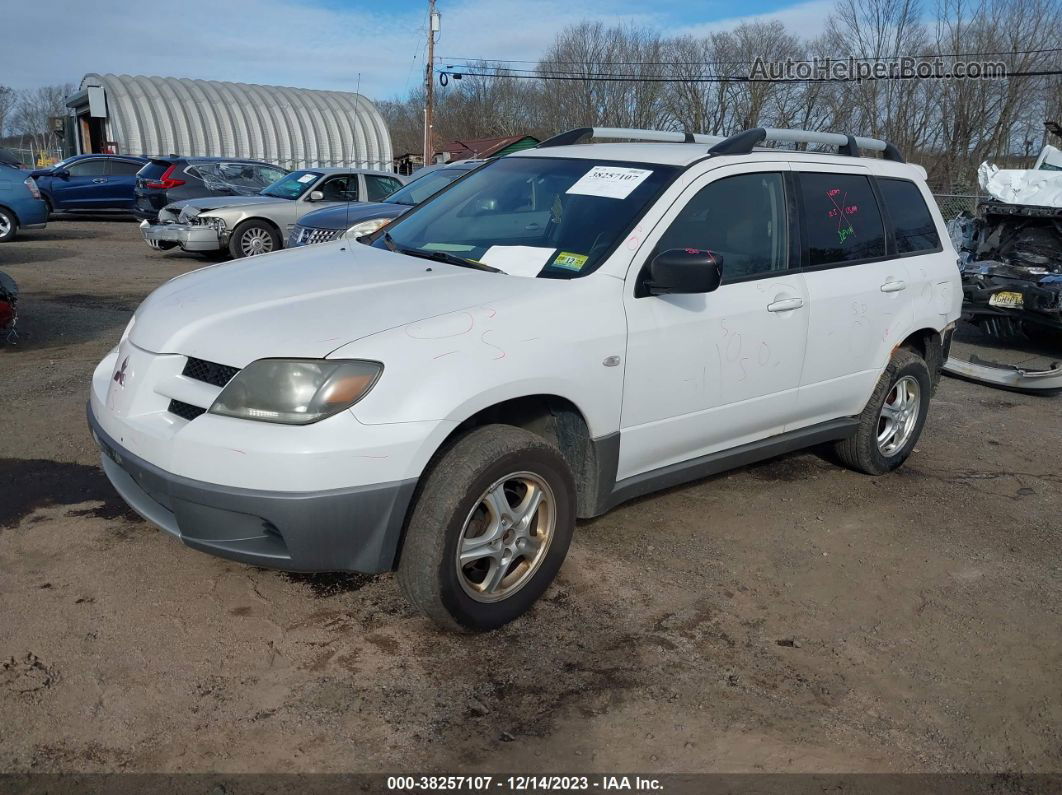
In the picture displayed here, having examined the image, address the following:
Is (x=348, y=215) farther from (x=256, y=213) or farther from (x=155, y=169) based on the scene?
(x=155, y=169)

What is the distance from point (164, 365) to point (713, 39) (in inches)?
1548

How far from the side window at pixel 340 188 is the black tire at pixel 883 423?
10.1 metres

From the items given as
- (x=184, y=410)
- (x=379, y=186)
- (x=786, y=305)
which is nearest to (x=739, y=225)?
(x=786, y=305)

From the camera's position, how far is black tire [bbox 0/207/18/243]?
1566 centimetres

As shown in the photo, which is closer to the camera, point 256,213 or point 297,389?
point 297,389

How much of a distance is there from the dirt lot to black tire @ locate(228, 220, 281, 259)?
834cm

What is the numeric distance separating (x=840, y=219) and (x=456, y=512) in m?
2.82

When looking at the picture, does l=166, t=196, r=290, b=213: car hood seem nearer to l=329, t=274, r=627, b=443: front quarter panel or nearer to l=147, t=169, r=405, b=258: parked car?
l=147, t=169, r=405, b=258: parked car

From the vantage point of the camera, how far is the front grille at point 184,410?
10.4 ft

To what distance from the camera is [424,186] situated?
35.6ft

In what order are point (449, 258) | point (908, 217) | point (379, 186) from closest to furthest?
point (449, 258) → point (908, 217) → point (379, 186)

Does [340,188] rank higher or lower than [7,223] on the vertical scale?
higher

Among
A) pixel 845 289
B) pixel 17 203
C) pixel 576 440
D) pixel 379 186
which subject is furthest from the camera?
pixel 17 203

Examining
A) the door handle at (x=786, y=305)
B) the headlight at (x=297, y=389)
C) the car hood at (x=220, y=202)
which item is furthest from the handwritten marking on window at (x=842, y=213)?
the car hood at (x=220, y=202)
